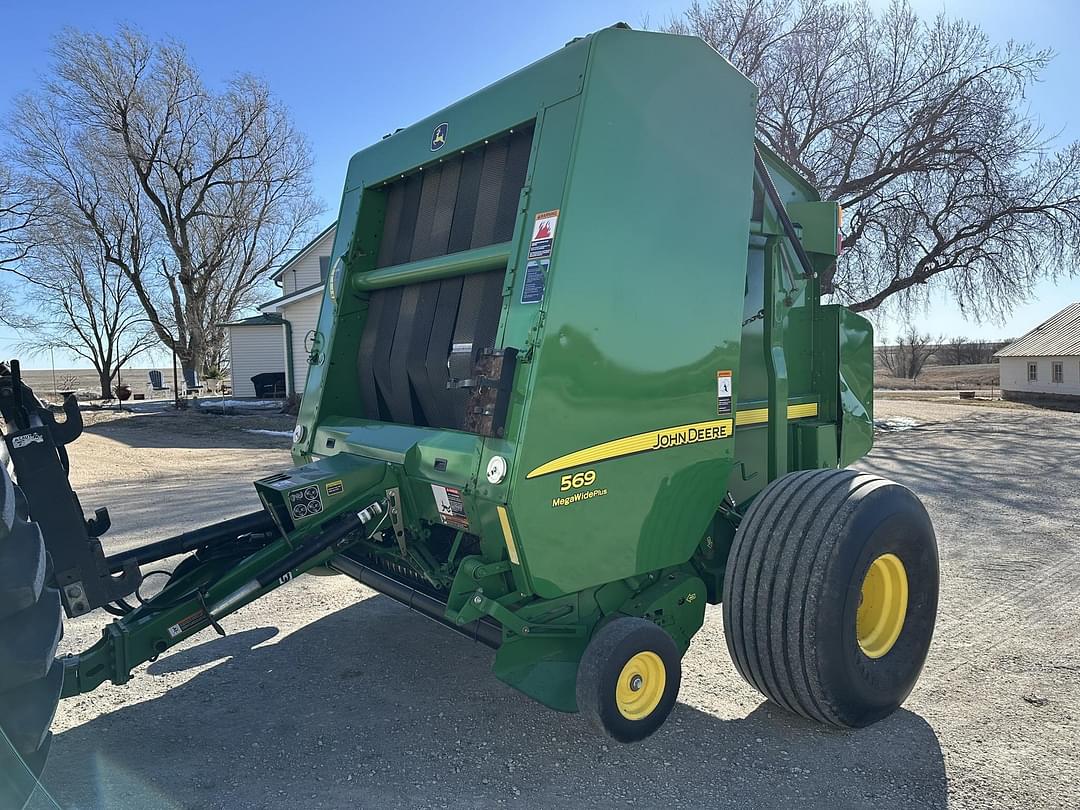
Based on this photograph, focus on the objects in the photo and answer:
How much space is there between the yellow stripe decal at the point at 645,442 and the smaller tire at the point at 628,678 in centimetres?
66

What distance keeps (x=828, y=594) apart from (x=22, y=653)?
273 centimetres

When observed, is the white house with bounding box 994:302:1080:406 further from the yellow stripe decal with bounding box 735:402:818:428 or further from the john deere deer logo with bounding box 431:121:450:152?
the john deere deer logo with bounding box 431:121:450:152

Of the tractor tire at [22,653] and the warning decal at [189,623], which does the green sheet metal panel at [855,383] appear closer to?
the warning decal at [189,623]

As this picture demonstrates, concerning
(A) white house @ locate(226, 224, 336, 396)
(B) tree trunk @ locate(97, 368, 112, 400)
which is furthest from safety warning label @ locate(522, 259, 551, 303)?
(B) tree trunk @ locate(97, 368, 112, 400)

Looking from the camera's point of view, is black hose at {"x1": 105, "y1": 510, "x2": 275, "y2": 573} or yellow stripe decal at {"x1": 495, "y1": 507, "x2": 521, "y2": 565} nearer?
yellow stripe decal at {"x1": 495, "y1": 507, "x2": 521, "y2": 565}

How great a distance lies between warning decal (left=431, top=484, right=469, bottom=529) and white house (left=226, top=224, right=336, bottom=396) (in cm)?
1685

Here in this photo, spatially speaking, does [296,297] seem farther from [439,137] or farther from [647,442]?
[647,442]

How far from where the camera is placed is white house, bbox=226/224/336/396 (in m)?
22.6

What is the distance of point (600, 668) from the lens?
117 inches

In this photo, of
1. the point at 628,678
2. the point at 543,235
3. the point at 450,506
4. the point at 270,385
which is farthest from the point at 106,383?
the point at 628,678

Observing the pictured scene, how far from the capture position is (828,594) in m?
3.17

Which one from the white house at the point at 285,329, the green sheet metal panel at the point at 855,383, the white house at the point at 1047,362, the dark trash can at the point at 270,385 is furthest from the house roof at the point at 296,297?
the white house at the point at 1047,362

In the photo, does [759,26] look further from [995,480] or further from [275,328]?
[275,328]

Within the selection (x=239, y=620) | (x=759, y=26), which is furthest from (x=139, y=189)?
(x=239, y=620)
